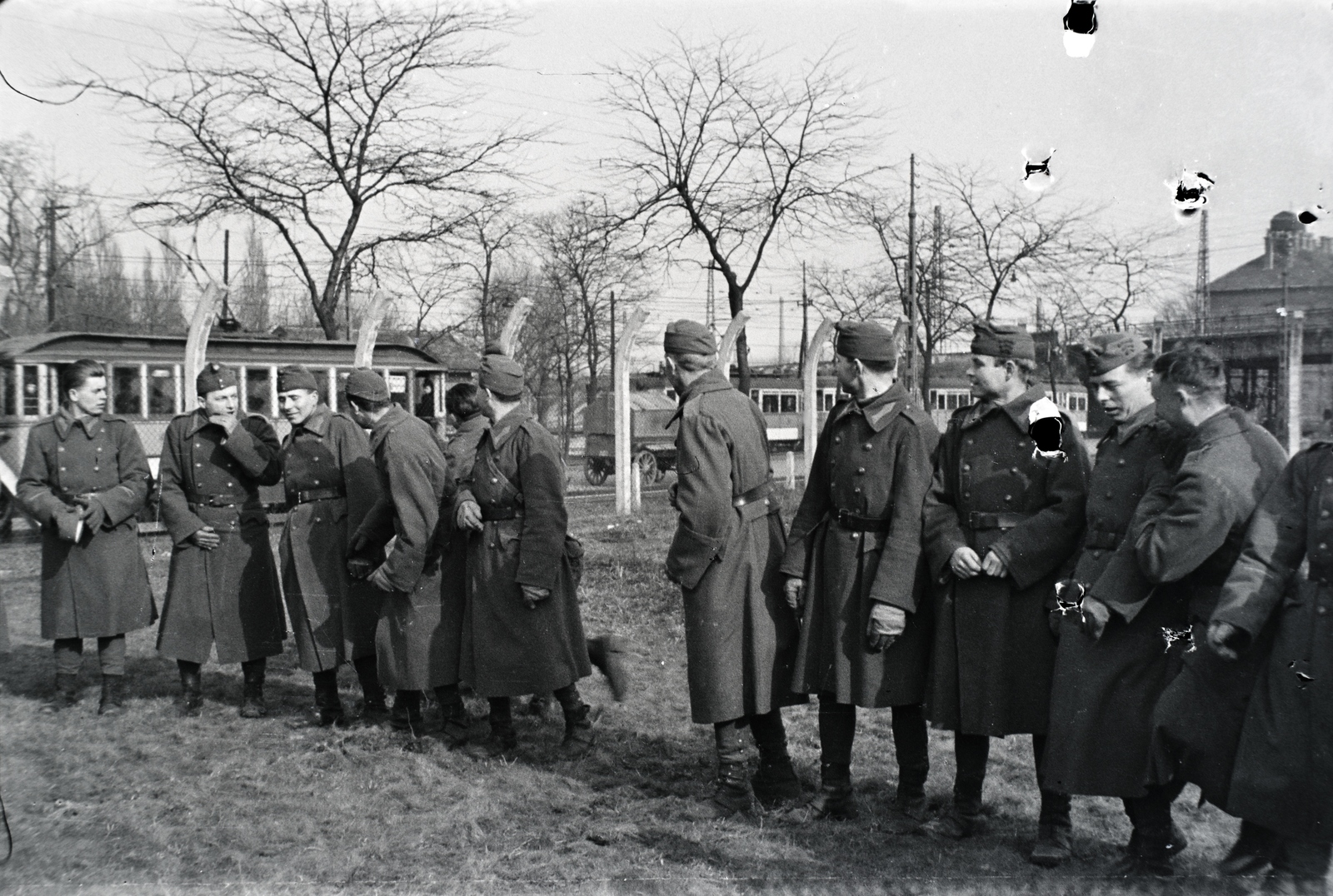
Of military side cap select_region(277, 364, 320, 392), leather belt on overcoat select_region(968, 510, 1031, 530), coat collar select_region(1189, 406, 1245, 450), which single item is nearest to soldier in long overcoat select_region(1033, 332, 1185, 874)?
coat collar select_region(1189, 406, 1245, 450)

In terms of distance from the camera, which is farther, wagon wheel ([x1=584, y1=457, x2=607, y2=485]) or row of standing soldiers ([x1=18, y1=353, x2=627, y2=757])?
wagon wheel ([x1=584, y1=457, x2=607, y2=485])

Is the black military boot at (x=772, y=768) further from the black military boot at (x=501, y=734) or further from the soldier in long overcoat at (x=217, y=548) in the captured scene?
the soldier in long overcoat at (x=217, y=548)

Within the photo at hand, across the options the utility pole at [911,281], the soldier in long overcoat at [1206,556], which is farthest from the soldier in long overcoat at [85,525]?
the utility pole at [911,281]

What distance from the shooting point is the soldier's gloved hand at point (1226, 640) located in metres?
3.14

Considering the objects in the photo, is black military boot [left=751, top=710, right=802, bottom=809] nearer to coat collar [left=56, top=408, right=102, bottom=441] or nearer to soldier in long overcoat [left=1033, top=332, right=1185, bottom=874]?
soldier in long overcoat [left=1033, top=332, right=1185, bottom=874]

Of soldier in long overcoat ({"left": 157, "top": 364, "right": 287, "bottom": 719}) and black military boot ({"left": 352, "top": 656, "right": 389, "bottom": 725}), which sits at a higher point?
soldier in long overcoat ({"left": 157, "top": 364, "right": 287, "bottom": 719})

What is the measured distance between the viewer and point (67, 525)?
19.3 feet

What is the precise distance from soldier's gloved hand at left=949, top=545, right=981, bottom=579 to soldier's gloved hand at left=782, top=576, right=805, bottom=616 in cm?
66

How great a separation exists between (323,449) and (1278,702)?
4.47m

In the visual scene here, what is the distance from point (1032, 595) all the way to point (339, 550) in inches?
140

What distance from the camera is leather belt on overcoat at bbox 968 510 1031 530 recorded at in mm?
3824

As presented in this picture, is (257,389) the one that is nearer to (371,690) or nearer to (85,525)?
(85,525)

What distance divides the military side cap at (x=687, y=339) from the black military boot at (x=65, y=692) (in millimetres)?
4143

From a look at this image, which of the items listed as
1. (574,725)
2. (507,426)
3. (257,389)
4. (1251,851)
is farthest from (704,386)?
(257,389)
